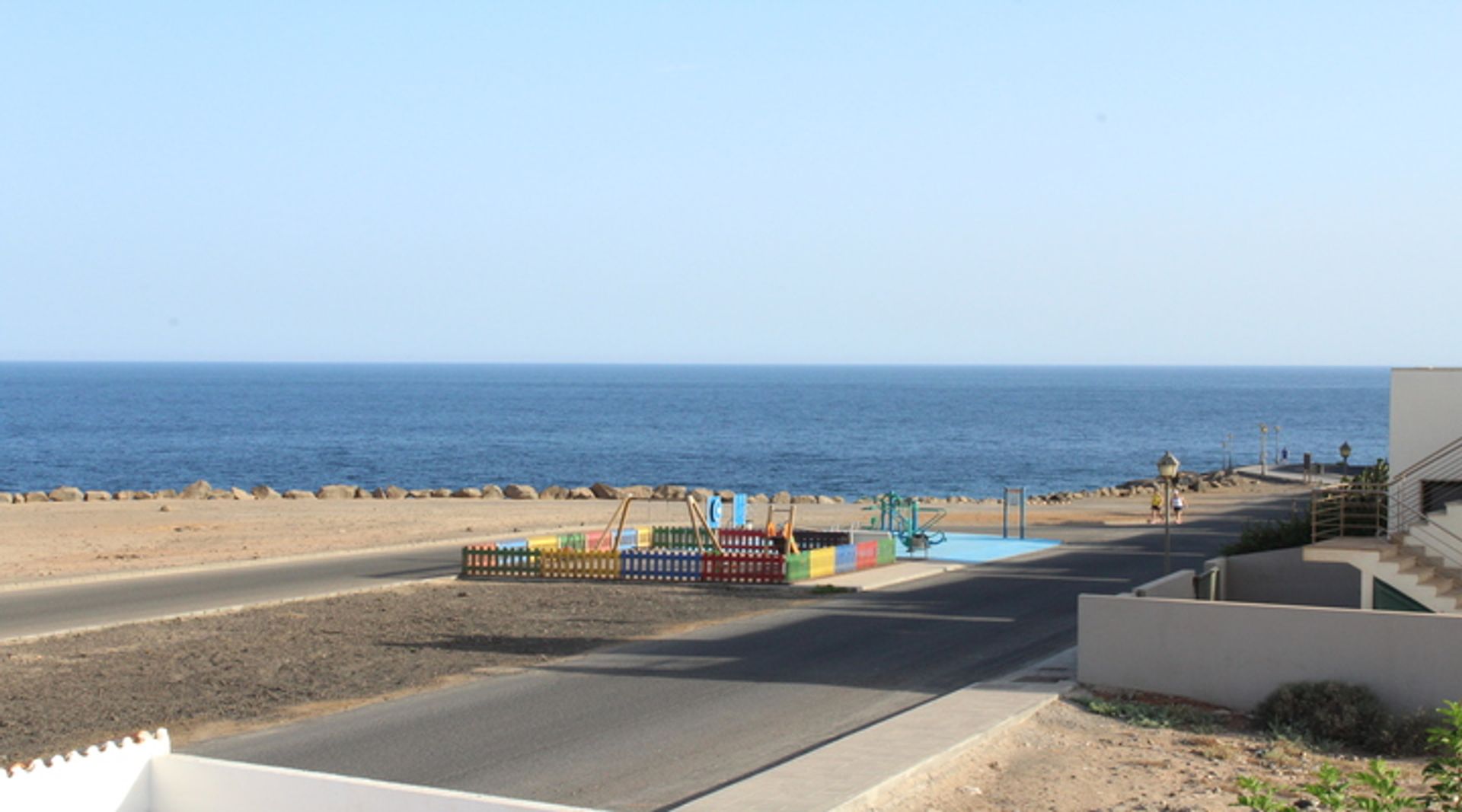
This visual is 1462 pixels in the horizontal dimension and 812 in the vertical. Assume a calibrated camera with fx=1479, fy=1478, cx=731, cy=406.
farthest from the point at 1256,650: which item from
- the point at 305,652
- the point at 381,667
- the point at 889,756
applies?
the point at 305,652

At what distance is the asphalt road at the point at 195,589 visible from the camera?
24.8 metres

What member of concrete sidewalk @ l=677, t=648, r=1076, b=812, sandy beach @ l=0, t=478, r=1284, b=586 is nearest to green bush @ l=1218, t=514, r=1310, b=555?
concrete sidewalk @ l=677, t=648, r=1076, b=812

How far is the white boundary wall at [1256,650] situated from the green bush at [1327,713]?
0.31m

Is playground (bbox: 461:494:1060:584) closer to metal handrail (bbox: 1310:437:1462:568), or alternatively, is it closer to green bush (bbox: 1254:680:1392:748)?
metal handrail (bbox: 1310:437:1462:568)

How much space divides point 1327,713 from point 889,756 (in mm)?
5113

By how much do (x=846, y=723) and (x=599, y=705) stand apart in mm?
3078

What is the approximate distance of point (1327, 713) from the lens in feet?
51.7

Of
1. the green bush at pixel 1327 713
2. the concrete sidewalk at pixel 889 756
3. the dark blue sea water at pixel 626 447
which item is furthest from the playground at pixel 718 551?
the dark blue sea water at pixel 626 447

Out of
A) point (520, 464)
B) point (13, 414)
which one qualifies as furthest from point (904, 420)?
point (13, 414)

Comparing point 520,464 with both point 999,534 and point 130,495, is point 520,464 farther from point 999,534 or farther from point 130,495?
point 999,534

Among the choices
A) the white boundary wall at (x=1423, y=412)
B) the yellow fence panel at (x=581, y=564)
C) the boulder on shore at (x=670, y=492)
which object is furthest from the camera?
the boulder on shore at (x=670, y=492)

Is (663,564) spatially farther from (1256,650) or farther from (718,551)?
(1256,650)

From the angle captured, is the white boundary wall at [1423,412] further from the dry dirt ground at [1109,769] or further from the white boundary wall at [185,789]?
the white boundary wall at [185,789]

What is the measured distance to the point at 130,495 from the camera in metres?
64.2
